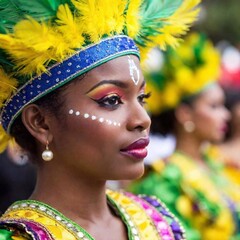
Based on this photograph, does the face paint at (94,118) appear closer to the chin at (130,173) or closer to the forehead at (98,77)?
the forehead at (98,77)

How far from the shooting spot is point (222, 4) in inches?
625

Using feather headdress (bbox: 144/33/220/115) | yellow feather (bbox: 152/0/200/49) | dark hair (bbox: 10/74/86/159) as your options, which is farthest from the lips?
feather headdress (bbox: 144/33/220/115)

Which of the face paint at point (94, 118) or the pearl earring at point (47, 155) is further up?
the face paint at point (94, 118)

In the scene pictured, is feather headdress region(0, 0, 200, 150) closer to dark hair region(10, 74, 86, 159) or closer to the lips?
dark hair region(10, 74, 86, 159)

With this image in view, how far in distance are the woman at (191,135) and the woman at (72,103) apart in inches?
85.8

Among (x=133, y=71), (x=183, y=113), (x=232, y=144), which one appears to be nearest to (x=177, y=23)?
(x=133, y=71)

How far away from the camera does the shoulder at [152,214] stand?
305 centimetres

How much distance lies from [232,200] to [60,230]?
3083 mm

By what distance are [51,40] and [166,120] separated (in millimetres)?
3317

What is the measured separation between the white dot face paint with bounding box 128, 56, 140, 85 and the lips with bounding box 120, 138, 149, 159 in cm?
24

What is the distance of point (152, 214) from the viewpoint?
312 cm

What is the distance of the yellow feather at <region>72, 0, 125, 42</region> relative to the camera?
2734mm

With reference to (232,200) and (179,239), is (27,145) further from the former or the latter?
(232,200)

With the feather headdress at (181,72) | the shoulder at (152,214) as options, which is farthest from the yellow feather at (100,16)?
the feather headdress at (181,72)
